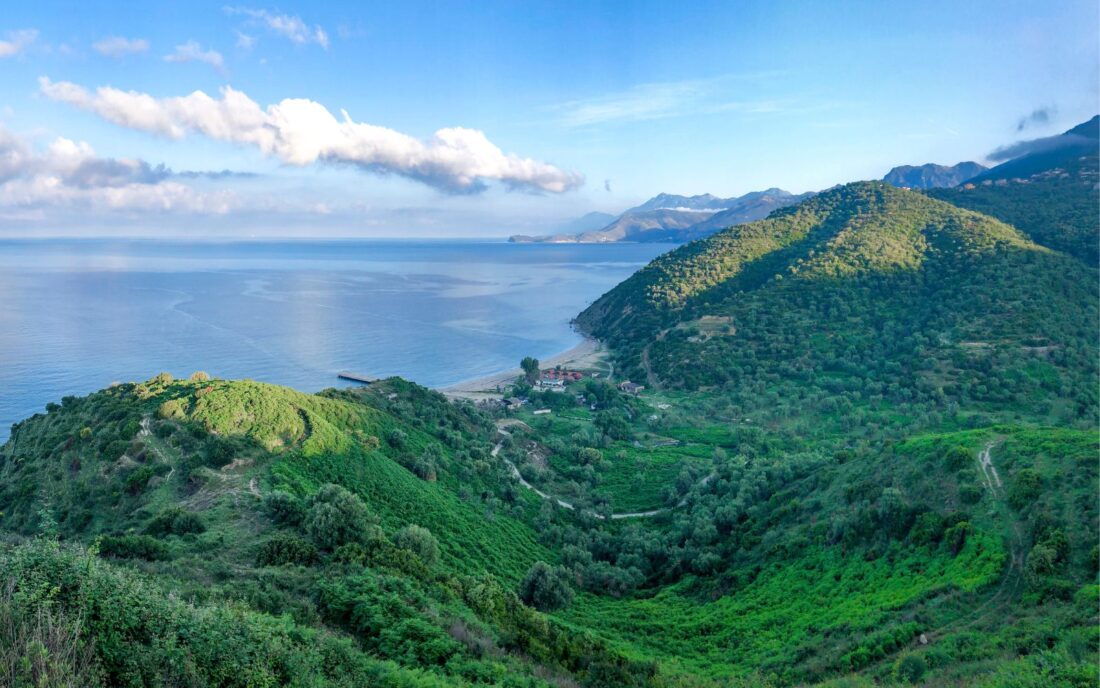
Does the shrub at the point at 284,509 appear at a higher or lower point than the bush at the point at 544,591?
higher

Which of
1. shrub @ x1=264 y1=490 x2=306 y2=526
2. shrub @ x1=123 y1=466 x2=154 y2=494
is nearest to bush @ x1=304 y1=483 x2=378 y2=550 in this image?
shrub @ x1=264 y1=490 x2=306 y2=526

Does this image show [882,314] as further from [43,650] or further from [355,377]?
[43,650]

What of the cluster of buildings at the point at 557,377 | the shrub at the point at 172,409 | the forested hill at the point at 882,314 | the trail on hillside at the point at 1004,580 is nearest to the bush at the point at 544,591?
the trail on hillside at the point at 1004,580

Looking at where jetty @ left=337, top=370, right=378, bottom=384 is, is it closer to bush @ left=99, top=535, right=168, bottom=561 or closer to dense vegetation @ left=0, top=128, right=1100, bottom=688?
dense vegetation @ left=0, top=128, right=1100, bottom=688

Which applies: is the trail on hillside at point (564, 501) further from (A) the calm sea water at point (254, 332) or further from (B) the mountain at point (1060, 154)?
(B) the mountain at point (1060, 154)

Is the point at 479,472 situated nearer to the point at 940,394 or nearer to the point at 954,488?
the point at 954,488
